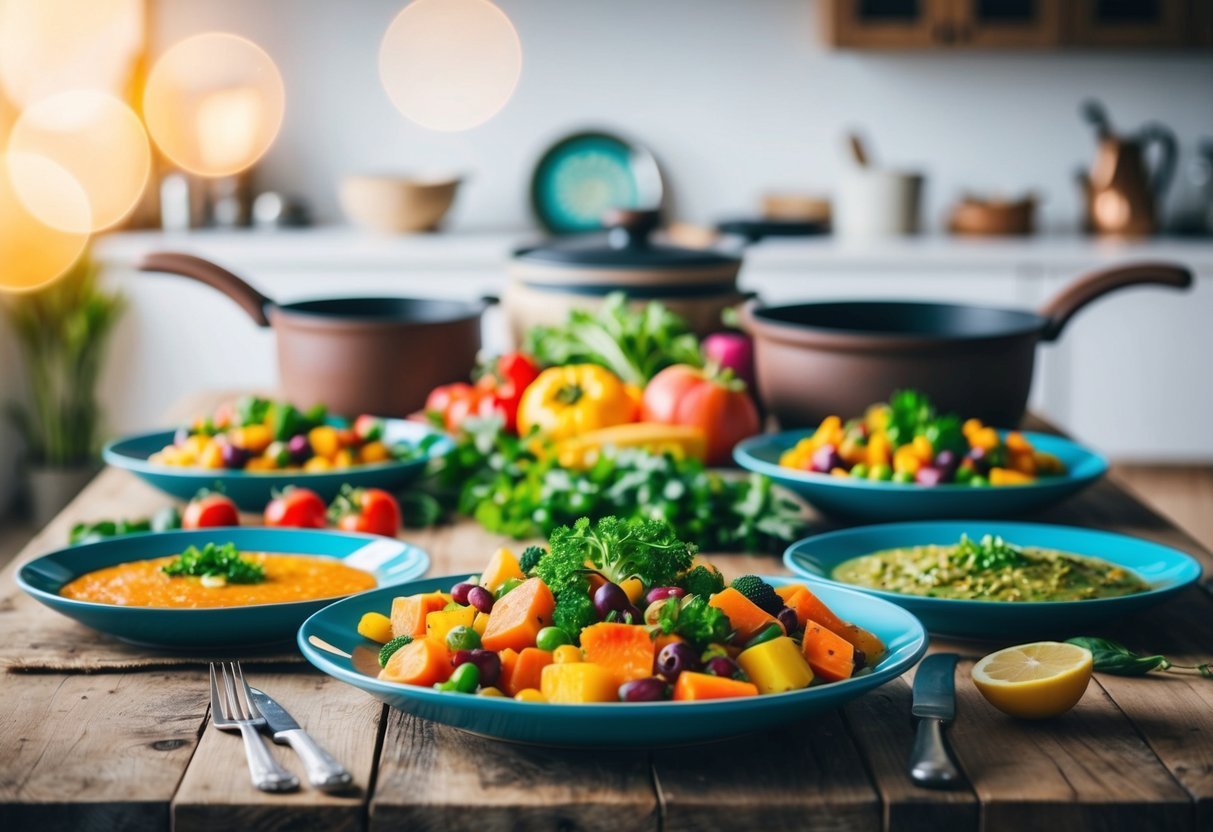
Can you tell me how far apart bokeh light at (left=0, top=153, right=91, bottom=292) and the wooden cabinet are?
2735mm

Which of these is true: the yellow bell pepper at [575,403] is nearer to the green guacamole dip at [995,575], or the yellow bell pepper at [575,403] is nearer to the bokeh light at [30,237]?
the green guacamole dip at [995,575]

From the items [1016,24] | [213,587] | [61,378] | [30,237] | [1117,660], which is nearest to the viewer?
[1117,660]

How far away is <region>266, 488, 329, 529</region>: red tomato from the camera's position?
163cm

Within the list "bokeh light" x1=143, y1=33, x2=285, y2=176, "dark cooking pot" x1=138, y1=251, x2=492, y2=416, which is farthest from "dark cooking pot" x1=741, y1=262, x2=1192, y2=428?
"bokeh light" x1=143, y1=33, x2=285, y2=176

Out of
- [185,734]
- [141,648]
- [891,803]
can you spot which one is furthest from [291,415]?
[891,803]

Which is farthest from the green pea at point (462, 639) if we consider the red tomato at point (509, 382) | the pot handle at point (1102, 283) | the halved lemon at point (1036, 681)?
the pot handle at point (1102, 283)

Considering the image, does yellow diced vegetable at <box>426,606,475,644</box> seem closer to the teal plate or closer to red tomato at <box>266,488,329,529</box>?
the teal plate

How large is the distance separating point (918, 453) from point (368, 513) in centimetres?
67

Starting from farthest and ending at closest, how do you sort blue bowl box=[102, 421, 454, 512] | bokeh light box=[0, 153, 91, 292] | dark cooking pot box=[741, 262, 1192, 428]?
bokeh light box=[0, 153, 91, 292] < dark cooking pot box=[741, 262, 1192, 428] < blue bowl box=[102, 421, 454, 512]

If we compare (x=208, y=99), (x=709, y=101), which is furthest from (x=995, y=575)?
(x=208, y=99)

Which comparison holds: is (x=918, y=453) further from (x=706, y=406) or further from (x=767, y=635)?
(x=767, y=635)

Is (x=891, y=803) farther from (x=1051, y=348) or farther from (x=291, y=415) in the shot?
(x=1051, y=348)

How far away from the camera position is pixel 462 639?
3.33 ft

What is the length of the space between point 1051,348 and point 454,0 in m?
2.55
